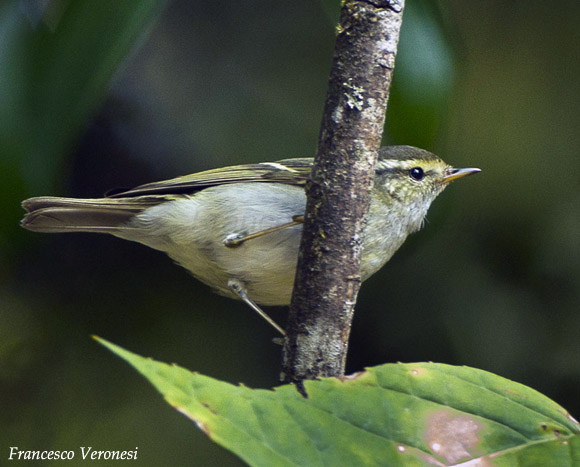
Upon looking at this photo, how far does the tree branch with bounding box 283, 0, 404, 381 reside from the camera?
1564mm

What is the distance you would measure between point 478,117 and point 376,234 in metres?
1.82

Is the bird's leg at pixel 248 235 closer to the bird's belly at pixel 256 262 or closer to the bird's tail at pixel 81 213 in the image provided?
the bird's belly at pixel 256 262

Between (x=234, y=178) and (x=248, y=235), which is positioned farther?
(x=234, y=178)

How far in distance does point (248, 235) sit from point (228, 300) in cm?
132

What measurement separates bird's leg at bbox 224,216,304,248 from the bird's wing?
268 millimetres

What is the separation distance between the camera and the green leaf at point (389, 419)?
2.64 feet

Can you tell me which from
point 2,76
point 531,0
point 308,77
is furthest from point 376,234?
point 531,0

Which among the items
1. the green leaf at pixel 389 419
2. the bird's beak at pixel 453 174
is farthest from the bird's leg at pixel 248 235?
the green leaf at pixel 389 419

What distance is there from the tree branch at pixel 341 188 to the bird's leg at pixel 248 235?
988 mm

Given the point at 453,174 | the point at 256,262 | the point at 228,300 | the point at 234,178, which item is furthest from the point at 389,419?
the point at 228,300

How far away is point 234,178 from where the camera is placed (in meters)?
2.93

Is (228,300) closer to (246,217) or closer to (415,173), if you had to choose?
(246,217)

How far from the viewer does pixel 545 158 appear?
4.09m

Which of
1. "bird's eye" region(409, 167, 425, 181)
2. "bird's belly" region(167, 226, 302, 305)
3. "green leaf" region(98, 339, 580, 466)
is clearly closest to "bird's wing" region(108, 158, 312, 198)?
"bird's belly" region(167, 226, 302, 305)
